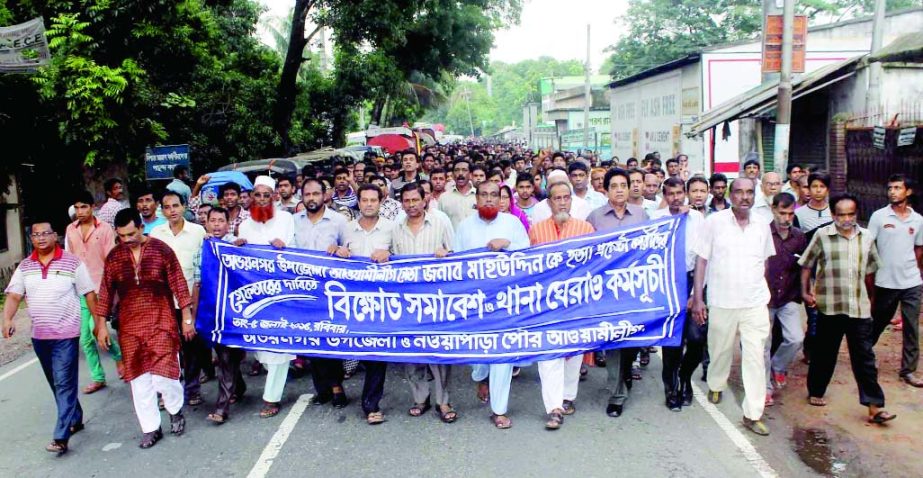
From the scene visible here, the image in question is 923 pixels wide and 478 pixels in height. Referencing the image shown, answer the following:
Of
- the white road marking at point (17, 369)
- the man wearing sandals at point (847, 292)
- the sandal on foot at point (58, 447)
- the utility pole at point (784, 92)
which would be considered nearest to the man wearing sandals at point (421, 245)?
the sandal on foot at point (58, 447)

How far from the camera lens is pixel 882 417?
578 centimetres

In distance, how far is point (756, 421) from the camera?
5.65 m

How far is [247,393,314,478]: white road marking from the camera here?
203 inches

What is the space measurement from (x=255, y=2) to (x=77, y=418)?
25.6 m

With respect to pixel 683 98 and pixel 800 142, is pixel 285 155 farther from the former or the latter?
pixel 800 142

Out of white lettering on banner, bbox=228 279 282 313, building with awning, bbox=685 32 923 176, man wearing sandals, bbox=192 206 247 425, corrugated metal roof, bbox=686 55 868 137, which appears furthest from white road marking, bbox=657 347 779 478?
corrugated metal roof, bbox=686 55 868 137

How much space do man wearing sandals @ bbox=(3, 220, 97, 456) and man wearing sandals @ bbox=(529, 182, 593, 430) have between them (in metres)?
3.33

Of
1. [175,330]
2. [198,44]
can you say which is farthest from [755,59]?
[175,330]

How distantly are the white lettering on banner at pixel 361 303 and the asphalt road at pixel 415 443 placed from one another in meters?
0.80

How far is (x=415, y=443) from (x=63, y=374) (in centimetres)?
252

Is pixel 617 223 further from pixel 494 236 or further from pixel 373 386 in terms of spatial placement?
pixel 373 386

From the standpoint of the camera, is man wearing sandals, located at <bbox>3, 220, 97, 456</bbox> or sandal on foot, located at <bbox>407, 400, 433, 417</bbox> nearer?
man wearing sandals, located at <bbox>3, 220, 97, 456</bbox>

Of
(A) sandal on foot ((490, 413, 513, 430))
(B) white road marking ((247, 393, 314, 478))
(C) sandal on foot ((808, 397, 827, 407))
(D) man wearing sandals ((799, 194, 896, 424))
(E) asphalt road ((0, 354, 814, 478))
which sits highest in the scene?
(D) man wearing sandals ((799, 194, 896, 424))

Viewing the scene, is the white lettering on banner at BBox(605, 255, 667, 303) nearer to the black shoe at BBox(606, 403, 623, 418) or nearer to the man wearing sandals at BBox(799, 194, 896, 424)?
the black shoe at BBox(606, 403, 623, 418)
